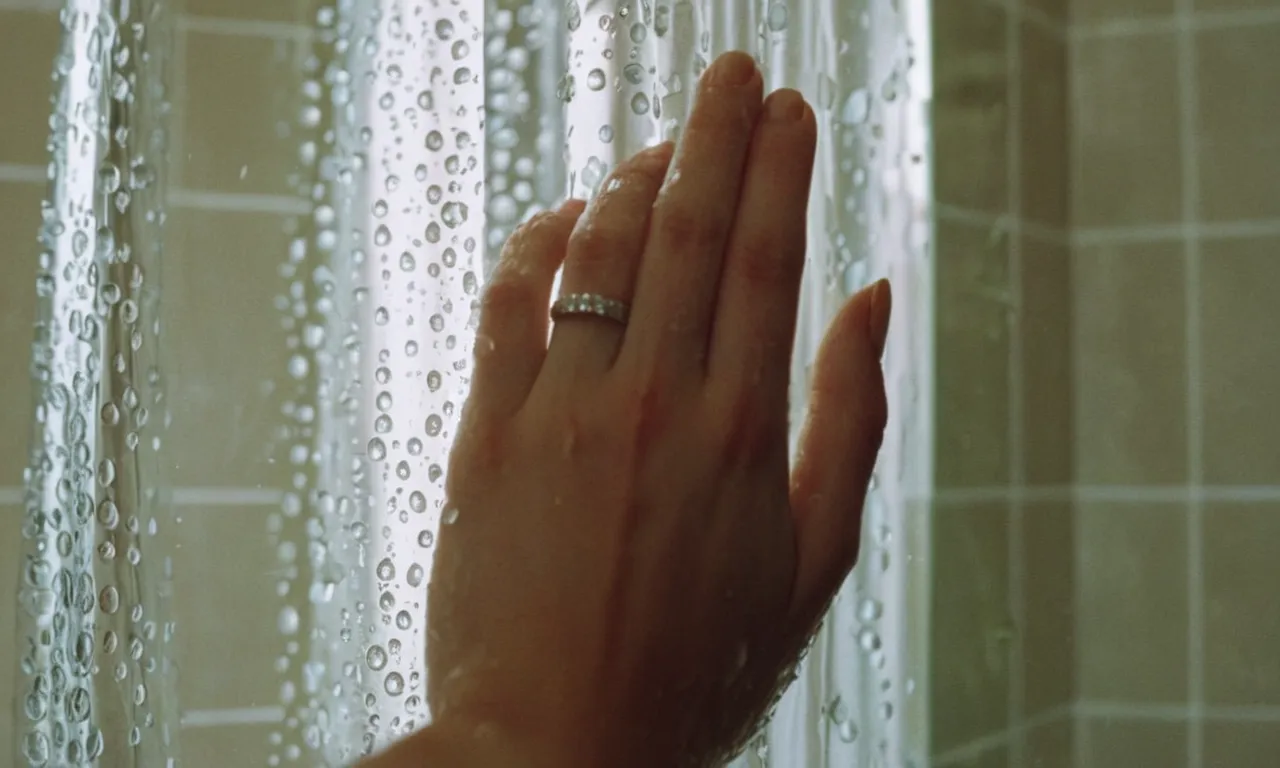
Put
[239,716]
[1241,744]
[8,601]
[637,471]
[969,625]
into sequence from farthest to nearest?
1. [1241,744]
2. [969,625]
3. [8,601]
4. [239,716]
5. [637,471]

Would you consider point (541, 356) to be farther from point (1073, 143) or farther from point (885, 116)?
point (1073, 143)

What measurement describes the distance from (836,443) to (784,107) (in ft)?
0.41

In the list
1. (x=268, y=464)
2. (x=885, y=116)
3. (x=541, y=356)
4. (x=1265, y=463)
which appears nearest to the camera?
(x=541, y=356)

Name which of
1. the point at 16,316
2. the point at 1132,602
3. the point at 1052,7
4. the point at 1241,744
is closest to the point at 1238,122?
the point at 1052,7

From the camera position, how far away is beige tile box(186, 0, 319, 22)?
0.55 metres

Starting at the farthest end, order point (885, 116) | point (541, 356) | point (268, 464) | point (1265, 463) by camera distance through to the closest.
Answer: point (1265, 463)
point (885, 116)
point (268, 464)
point (541, 356)

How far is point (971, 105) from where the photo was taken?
960 mm

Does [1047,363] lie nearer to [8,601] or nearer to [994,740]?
[994,740]

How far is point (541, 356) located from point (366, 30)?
0.68 ft

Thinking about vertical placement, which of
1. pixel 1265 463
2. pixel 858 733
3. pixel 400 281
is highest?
pixel 400 281

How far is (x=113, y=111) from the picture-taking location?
568mm

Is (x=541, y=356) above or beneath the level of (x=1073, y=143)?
beneath

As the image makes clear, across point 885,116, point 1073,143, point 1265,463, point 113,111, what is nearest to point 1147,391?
point 1265,463

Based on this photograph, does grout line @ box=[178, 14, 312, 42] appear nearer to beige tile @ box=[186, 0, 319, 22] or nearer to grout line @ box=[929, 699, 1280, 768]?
beige tile @ box=[186, 0, 319, 22]
